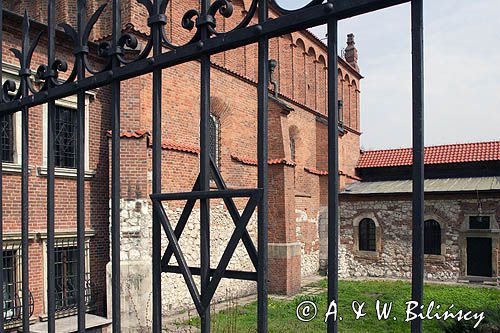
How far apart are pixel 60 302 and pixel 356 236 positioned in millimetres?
13169

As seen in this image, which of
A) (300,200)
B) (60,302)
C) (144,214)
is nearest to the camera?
(60,302)

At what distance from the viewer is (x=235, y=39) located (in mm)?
1775

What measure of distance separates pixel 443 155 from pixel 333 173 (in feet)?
68.5

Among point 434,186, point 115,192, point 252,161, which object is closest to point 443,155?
point 434,186

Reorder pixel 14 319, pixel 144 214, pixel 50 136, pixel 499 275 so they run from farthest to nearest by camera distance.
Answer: pixel 499 275
pixel 144 214
pixel 14 319
pixel 50 136

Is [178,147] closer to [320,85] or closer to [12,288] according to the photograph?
[12,288]

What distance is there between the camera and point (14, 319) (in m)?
8.44

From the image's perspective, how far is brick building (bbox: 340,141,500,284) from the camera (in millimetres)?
16734

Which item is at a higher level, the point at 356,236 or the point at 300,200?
the point at 300,200

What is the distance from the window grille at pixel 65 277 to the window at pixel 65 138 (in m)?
1.78

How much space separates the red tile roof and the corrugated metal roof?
3.35ft

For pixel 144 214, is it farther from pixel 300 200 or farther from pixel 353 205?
pixel 353 205

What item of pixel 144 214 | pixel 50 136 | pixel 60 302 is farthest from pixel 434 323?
pixel 50 136

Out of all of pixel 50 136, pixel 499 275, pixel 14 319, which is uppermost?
pixel 50 136
